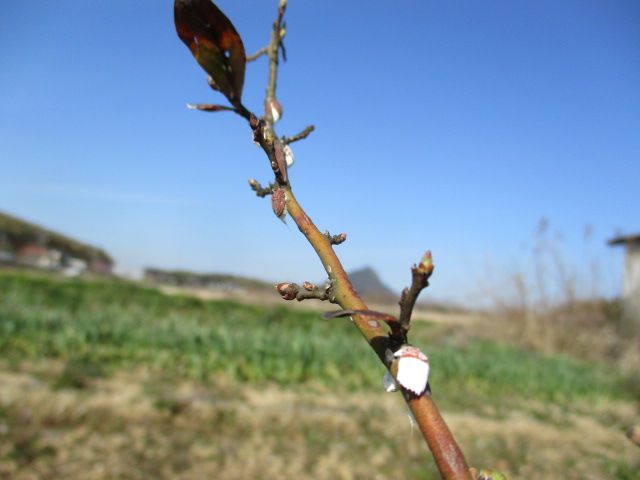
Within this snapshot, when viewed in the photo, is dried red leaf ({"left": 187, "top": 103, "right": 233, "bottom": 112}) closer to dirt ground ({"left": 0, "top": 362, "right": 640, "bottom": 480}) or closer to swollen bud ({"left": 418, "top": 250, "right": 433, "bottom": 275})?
swollen bud ({"left": 418, "top": 250, "right": 433, "bottom": 275})

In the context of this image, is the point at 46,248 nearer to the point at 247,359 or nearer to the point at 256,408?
the point at 247,359

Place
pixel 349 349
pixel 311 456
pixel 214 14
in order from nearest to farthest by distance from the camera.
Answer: pixel 214 14 < pixel 311 456 < pixel 349 349

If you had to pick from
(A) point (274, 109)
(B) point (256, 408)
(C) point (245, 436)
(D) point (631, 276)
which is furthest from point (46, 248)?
(A) point (274, 109)

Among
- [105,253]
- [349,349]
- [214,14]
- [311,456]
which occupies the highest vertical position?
[105,253]

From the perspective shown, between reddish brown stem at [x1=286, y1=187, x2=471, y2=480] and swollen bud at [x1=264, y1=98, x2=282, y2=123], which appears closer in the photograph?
reddish brown stem at [x1=286, y1=187, x2=471, y2=480]

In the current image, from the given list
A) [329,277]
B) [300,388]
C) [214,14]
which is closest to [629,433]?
[329,277]

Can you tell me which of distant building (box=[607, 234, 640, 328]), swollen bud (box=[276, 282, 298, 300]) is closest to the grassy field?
swollen bud (box=[276, 282, 298, 300])

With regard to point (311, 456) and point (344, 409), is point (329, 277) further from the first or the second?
point (344, 409)
